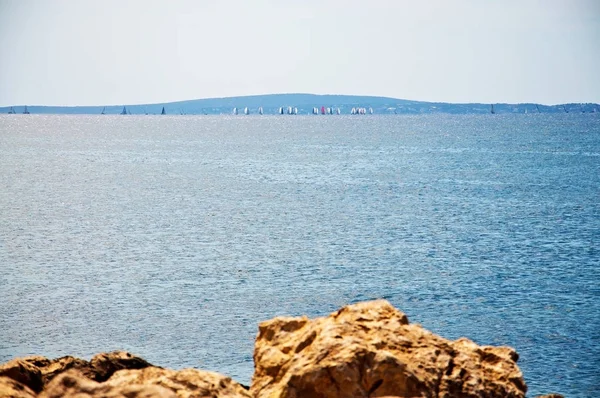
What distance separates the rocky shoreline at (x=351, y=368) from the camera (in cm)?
1073

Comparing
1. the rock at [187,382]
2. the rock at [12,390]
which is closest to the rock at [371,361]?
the rock at [187,382]

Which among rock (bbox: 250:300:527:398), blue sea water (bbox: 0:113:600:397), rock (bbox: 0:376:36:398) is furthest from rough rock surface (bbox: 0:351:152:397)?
blue sea water (bbox: 0:113:600:397)

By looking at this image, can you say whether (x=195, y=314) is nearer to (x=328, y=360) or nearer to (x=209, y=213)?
(x=328, y=360)

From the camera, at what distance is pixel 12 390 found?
1026 centimetres

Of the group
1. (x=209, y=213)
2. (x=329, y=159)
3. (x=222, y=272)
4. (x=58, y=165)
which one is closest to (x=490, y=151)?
(x=329, y=159)

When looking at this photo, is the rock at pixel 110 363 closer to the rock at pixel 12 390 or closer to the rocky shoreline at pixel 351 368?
the rocky shoreline at pixel 351 368

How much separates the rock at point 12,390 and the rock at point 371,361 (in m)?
3.07

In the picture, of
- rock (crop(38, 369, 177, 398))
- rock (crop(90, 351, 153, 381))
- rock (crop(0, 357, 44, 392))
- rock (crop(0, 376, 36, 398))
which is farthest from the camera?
rock (crop(90, 351, 153, 381))

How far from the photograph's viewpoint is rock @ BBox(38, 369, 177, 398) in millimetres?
8961

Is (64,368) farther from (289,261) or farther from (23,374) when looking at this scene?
(289,261)

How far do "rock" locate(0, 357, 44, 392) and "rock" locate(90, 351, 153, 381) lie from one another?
124cm

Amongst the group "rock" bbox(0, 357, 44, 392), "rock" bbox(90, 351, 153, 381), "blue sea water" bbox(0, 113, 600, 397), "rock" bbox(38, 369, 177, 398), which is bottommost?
"blue sea water" bbox(0, 113, 600, 397)

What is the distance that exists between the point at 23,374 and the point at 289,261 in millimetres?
41249

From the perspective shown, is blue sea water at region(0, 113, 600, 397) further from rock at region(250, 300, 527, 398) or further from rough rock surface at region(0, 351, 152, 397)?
rock at region(250, 300, 527, 398)
